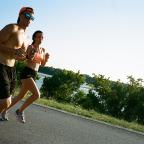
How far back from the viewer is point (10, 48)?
19.5 ft

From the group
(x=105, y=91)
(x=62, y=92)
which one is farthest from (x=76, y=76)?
(x=105, y=91)

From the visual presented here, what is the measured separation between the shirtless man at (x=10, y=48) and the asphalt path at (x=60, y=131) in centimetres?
81

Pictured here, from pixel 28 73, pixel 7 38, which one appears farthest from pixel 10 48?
pixel 28 73

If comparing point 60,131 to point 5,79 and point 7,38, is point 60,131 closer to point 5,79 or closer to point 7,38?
point 5,79

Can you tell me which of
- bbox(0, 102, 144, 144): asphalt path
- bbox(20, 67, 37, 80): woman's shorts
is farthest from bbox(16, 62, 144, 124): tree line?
bbox(20, 67, 37, 80): woman's shorts

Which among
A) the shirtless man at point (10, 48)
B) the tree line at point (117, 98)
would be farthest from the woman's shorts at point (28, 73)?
the tree line at point (117, 98)

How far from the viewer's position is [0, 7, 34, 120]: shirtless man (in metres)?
5.94

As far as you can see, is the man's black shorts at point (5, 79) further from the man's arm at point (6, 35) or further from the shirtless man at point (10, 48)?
the man's arm at point (6, 35)

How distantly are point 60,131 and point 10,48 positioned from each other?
2.93 m

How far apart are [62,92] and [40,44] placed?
25903 millimetres

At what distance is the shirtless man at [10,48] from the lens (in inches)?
234

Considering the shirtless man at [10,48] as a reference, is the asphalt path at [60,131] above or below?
below

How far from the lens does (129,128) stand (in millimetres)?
11273

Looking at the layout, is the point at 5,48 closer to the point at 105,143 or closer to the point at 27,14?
the point at 27,14
